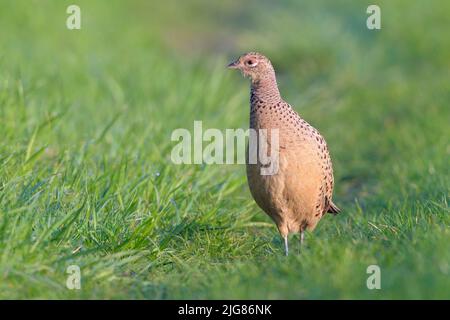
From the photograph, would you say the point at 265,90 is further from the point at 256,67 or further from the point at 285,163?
the point at 285,163

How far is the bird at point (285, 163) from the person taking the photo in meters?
5.23

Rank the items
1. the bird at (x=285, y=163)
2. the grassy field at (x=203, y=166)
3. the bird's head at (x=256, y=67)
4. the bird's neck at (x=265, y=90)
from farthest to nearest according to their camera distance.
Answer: the bird's head at (x=256, y=67) < the bird's neck at (x=265, y=90) < the bird at (x=285, y=163) < the grassy field at (x=203, y=166)

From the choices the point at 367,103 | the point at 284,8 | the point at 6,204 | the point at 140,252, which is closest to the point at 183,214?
the point at 140,252

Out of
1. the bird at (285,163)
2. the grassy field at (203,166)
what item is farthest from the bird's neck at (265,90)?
the grassy field at (203,166)

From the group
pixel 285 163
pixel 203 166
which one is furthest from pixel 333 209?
pixel 203 166

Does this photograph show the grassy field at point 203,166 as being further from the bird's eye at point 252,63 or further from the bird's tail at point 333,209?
the bird's eye at point 252,63

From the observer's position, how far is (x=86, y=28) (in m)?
10.4

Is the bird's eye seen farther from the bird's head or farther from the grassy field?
the grassy field

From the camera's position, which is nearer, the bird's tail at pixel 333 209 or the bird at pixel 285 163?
the bird at pixel 285 163

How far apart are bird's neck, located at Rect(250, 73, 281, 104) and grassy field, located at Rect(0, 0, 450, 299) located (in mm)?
823

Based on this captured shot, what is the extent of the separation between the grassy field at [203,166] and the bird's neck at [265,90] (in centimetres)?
82

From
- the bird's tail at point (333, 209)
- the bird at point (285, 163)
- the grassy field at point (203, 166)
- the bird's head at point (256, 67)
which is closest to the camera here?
the grassy field at point (203, 166)

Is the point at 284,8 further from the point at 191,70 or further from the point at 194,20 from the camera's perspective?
the point at 191,70

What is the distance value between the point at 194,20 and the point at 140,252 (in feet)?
29.5
